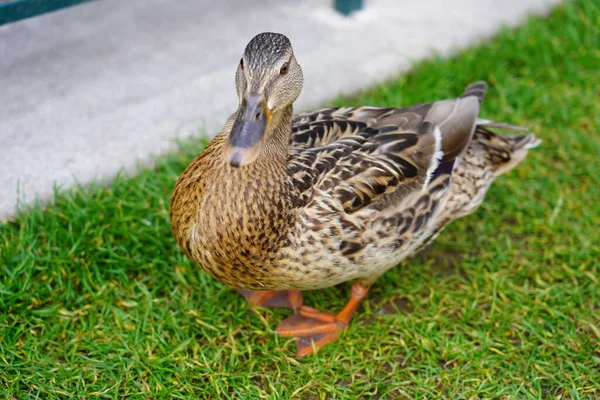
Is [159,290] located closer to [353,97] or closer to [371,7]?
[353,97]

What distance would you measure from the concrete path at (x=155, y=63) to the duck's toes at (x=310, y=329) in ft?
4.24

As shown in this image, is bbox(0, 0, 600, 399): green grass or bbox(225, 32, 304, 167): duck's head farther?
bbox(0, 0, 600, 399): green grass

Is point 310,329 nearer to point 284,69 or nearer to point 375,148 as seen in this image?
point 375,148

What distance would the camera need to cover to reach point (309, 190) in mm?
2881

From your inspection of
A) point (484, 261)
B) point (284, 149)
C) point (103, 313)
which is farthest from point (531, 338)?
point (103, 313)

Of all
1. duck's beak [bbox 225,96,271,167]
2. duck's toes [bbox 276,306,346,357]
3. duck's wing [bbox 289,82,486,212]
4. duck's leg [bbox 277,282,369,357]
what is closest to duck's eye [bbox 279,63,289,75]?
duck's beak [bbox 225,96,271,167]

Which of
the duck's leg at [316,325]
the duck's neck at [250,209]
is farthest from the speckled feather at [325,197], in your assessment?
the duck's leg at [316,325]

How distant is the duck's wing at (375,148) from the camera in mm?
2924

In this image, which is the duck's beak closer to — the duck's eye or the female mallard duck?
the female mallard duck

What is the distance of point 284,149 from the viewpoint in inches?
114

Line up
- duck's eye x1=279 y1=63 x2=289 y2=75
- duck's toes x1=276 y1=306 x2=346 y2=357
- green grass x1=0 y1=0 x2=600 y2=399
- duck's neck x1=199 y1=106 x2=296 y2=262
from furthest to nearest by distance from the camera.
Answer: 1. duck's toes x1=276 y1=306 x2=346 y2=357
2. green grass x1=0 y1=0 x2=600 y2=399
3. duck's neck x1=199 y1=106 x2=296 y2=262
4. duck's eye x1=279 y1=63 x2=289 y2=75

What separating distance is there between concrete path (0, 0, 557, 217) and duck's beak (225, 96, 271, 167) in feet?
5.06

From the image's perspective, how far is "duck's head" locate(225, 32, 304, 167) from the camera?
2436 millimetres

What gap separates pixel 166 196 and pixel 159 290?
564 mm
